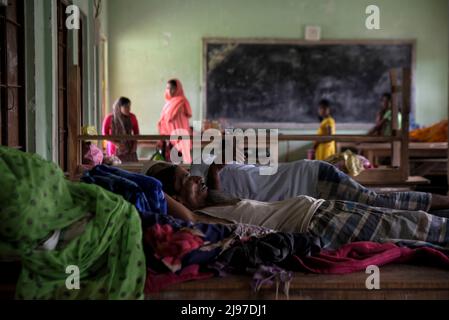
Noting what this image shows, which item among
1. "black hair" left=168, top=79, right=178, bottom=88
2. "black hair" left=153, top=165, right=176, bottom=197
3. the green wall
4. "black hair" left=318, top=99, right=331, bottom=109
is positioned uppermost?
the green wall

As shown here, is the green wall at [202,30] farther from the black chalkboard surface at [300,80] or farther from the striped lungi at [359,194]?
the striped lungi at [359,194]

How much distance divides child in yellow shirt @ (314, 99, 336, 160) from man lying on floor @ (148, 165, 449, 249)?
5.19 m

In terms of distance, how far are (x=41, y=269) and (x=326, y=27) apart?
8114mm

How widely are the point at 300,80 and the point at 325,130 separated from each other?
131 cm

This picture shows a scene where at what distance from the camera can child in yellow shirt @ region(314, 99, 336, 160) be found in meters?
8.08

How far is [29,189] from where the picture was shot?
70.2 inches

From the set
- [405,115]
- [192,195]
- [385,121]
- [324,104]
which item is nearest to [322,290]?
[192,195]

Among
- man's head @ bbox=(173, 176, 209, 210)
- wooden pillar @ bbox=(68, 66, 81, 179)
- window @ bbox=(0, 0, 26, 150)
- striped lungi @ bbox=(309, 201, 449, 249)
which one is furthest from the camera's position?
wooden pillar @ bbox=(68, 66, 81, 179)

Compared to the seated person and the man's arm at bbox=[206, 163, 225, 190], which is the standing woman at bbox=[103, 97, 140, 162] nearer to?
the seated person

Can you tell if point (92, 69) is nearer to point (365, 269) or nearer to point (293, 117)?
point (293, 117)

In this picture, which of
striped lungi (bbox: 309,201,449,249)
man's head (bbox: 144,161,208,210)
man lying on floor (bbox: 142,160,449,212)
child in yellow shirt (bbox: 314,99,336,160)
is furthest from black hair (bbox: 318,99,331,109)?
striped lungi (bbox: 309,201,449,249)

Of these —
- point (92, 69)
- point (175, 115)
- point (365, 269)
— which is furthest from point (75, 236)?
point (175, 115)

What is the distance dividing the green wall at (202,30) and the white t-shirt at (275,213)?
21.6ft
